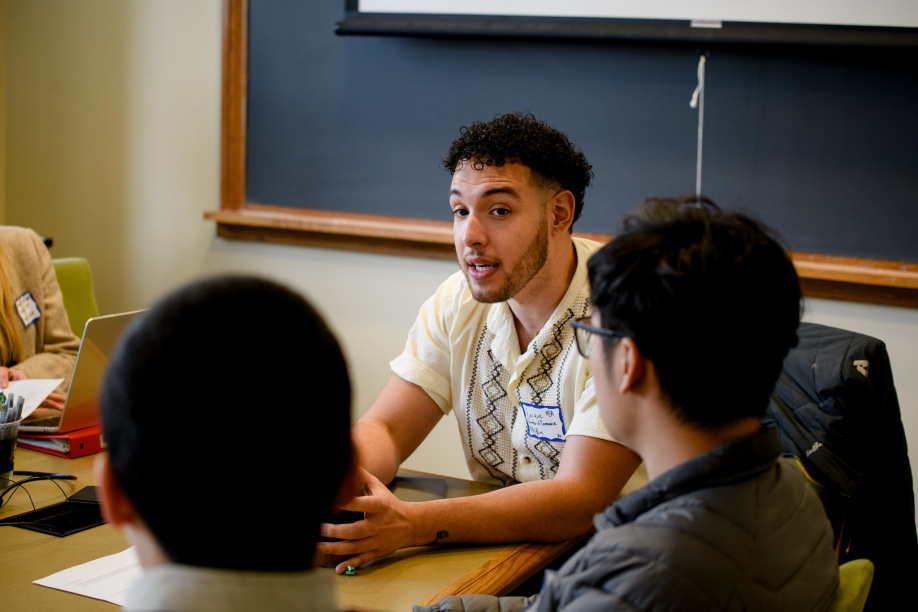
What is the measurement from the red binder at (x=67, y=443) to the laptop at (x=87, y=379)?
0.02m

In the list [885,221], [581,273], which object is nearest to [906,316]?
[885,221]

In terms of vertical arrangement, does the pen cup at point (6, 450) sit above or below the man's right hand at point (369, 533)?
above

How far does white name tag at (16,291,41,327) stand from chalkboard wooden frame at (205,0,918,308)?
3.08 feet

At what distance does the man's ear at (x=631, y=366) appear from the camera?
0.93 metres

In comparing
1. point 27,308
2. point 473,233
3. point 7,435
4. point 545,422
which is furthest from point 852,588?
point 27,308

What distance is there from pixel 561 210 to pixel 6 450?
1.22 metres

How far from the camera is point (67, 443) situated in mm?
1673

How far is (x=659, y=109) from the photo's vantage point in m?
2.69

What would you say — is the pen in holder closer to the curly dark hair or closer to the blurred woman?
the blurred woman

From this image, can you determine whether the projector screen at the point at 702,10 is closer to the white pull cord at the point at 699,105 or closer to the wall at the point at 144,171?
the white pull cord at the point at 699,105

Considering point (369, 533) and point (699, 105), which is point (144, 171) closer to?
point (699, 105)

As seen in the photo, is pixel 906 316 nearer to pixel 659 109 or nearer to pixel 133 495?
pixel 659 109

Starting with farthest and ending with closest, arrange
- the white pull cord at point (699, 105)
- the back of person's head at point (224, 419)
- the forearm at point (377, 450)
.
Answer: the white pull cord at point (699, 105) < the forearm at point (377, 450) < the back of person's head at point (224, 419)

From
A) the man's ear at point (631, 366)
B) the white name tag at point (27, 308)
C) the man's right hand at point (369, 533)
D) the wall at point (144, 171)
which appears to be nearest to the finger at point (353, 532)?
the man's right hand at point (369, 533)
